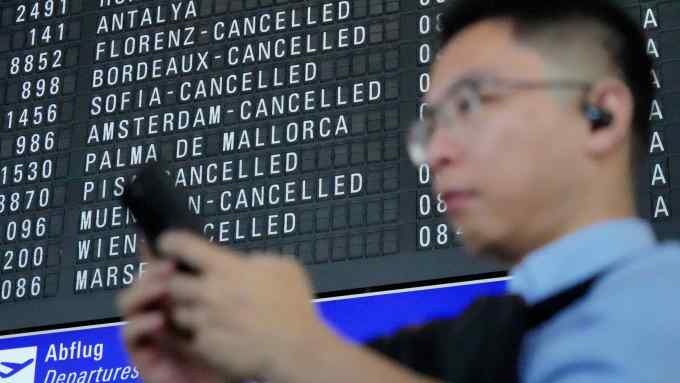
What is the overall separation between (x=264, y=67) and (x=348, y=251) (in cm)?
53

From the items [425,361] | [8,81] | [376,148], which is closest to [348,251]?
[376,148]

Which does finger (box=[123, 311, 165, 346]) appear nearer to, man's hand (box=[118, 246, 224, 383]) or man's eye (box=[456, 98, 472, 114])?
man's hand (box=[118, 246, 224, 383])

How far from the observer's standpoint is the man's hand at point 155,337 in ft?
1.77

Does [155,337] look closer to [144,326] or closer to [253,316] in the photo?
[144,326]

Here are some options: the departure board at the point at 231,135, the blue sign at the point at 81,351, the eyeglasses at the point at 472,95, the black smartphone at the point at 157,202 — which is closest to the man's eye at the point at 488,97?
the eyeglasses at the point at 472,95

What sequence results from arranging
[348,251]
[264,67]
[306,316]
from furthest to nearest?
[264,67], [348,251], [306,316]

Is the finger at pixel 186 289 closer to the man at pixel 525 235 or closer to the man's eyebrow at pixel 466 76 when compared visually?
the man at pixel 525 235

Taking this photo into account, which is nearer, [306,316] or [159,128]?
[306,316]

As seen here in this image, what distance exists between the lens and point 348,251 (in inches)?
115

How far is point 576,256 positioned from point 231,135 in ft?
8.52

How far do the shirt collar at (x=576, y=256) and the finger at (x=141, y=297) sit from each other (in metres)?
0.16

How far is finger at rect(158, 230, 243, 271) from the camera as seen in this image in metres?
0.48

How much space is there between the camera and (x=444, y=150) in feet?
1.93

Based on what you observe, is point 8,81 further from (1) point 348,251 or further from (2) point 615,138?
(2) point 615,138
